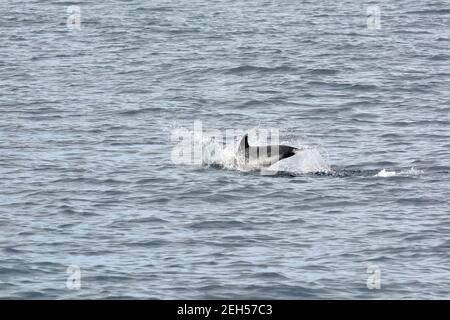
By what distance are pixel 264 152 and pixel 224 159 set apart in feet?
4.10

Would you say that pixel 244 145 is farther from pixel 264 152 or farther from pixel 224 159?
pixel 224 159

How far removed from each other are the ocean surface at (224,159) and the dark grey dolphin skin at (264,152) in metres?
0.25

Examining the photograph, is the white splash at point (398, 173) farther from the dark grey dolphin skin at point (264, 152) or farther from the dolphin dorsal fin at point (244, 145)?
the dolphin dorsal fin at point (244, 145)

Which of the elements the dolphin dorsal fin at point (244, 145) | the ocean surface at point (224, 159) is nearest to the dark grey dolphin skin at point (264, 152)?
the dolphin dorsal fin at point (244, 145)

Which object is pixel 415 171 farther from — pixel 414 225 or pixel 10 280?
pixel 10 280

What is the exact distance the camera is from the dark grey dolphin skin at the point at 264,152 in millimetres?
32250

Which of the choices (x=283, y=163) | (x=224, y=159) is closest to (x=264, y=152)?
(x=283, y=163)

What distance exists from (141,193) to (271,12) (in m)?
37.3

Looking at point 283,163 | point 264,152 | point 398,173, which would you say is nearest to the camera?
point 398,173

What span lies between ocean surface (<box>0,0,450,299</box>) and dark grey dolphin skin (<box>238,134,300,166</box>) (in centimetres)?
25

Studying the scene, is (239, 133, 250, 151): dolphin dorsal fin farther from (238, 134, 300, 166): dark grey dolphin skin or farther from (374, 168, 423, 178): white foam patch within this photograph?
(374, 168, 423, 178): white foam patch

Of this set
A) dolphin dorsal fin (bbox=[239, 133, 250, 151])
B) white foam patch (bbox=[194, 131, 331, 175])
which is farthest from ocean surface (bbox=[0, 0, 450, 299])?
dolphin dorsal fin (bbox=[239, 133, 250, 151])

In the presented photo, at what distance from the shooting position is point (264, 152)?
107ft

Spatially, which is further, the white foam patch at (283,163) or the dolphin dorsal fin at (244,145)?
the dolphin dorsal fin at (244,145)
